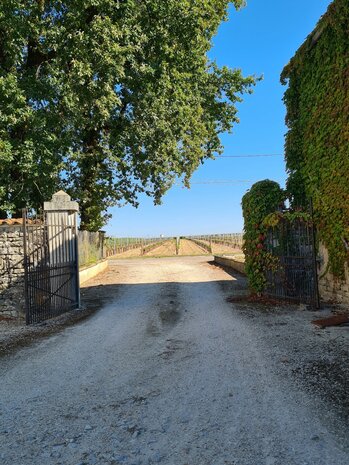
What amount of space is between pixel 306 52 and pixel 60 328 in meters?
9.81

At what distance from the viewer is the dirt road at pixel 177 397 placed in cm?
313

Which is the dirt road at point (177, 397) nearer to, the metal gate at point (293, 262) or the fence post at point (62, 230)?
the metal gate at point (293, 262)

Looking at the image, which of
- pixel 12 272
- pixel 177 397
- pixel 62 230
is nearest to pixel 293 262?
pixel 62 230

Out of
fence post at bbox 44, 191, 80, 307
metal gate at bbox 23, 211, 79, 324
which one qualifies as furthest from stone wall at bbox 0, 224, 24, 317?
fence post at bbox 44, 191, 80, 307

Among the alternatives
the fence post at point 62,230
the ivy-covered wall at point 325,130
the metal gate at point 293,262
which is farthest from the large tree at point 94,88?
the metal gate at point 293,262

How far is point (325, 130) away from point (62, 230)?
7.38m

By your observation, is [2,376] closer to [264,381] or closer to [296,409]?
[264,381]

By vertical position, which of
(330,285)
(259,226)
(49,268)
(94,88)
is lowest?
(330,285)

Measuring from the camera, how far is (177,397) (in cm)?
419

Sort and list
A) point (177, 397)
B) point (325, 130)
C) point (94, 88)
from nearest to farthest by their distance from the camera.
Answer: point (177, 397), point (325, 130), point (94, 88)

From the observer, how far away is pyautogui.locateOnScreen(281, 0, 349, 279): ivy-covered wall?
8.83m

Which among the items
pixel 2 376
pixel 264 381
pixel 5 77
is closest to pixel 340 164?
pixel 264 381

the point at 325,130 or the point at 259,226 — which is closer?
the point at 325,130

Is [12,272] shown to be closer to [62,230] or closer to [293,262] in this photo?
[62,230]
